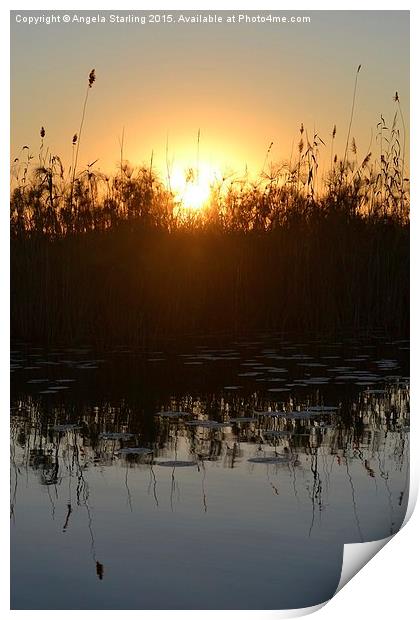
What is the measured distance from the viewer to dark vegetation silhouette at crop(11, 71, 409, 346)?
515cm

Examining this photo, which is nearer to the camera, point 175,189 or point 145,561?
point 145,561

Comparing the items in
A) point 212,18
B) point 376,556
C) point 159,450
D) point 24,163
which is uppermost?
point 212,18

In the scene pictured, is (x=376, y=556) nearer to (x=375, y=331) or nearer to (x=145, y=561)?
(x=145, y=561)

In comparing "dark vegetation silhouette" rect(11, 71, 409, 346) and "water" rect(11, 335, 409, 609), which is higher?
A: "dark vegetation silhouette" rect(11, 71, 409, 346)

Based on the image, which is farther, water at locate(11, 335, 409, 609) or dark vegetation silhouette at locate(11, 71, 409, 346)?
dark vegetation silhouette at locate(11, 71, 409, 346)

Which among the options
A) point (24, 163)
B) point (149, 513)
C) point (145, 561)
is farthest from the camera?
point (24, 163)

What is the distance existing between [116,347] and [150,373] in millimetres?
893

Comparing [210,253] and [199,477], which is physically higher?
[210,253]

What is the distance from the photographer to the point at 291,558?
2.39 m

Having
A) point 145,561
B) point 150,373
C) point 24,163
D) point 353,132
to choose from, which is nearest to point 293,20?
point 353,132

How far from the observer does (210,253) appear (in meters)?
6.06

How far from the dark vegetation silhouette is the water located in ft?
1.92

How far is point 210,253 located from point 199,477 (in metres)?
3.20

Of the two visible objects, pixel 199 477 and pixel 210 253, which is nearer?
pixel 199 477
